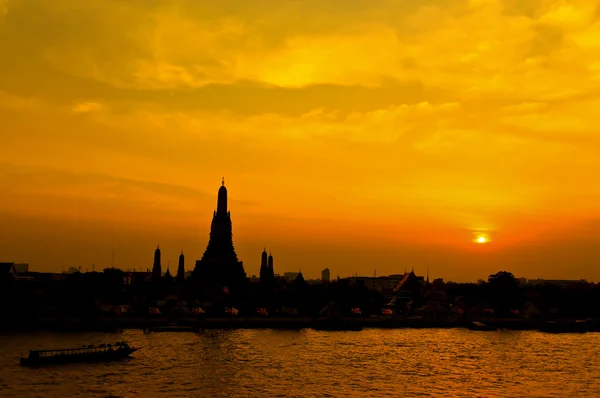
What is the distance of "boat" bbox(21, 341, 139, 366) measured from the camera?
6862cm

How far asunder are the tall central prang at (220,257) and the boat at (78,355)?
74.9 m

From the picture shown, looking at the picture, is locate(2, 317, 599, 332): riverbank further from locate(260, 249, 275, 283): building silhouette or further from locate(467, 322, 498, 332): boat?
locate(260, 249, 275, 283): building silhouette

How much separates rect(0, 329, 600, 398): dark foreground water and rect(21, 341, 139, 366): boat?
143 centimetres

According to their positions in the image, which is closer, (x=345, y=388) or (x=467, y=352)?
(x=345, y=388)

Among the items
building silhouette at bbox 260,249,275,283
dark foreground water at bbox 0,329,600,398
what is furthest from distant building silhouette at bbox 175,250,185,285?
dark foreground water at bbox 0,329,600,398

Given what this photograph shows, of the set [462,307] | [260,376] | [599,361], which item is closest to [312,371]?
[260,376]

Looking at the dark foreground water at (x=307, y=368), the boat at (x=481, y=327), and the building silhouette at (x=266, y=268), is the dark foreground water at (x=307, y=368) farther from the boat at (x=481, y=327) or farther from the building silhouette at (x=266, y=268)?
the building silhouette at (x=266, y=268)

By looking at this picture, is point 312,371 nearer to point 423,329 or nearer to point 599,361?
point 599,361

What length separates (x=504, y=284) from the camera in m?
159

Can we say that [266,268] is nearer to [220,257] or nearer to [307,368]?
[220,257]

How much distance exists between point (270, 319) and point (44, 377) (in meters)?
68.7

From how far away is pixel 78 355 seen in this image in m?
72.9

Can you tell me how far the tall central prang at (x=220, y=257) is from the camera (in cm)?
15488

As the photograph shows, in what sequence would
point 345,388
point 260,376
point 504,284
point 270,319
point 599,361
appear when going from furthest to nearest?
point 504,284 < point 270,319 < point 599,361 < point 260,376 < point 345,388
